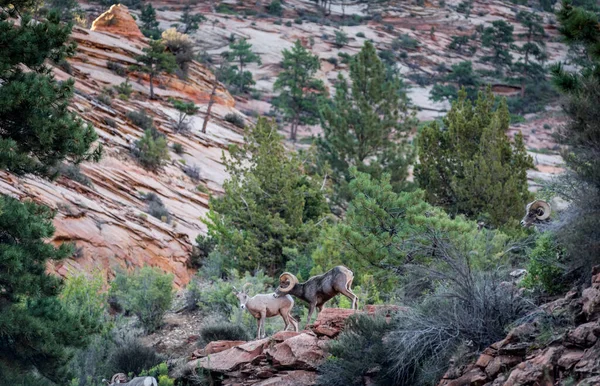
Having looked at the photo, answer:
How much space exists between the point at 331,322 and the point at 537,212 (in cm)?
343

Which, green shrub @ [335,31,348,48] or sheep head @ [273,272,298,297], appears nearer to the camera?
sheep head @ [273,272,298,297]

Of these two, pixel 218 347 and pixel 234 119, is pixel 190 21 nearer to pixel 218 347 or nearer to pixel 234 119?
pixel 234 119

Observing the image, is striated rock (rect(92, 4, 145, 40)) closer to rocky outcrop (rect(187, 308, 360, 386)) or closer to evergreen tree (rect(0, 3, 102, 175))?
evergreen tree (rect(0, 3, 102, 175))

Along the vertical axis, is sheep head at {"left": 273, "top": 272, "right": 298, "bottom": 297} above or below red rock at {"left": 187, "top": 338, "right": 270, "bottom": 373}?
above

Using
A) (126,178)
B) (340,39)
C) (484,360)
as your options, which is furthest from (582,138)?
(340,39)

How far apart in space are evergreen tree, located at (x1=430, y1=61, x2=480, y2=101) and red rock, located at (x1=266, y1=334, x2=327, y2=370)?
55.8 m

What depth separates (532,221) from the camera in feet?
35.6

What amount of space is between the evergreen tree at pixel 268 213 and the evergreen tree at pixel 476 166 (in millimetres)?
4662

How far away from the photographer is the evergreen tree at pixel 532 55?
69438 millimetres

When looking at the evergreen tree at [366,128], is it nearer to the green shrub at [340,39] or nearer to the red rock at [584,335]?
the red rock at [584,335]

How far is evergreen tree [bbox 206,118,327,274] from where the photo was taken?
789 inches

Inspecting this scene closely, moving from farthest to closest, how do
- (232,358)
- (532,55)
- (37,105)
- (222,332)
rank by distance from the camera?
(532,55)
(222,332)
(37,105)
(232,358)

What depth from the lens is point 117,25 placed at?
162 feet

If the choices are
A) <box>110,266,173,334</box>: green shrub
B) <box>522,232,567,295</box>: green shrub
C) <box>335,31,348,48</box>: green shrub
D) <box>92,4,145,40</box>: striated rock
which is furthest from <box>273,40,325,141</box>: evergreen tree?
<box>522,232,567,295</box>: green shrub
